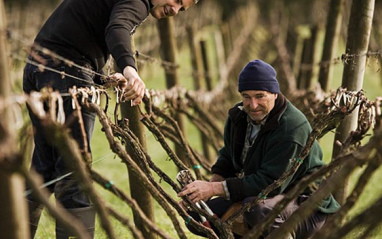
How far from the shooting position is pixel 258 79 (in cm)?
360

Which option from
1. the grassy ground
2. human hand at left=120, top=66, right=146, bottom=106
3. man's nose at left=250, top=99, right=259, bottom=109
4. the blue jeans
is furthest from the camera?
the grassy ground

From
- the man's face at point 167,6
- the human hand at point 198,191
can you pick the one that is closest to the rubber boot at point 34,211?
the human hand at point 198,191

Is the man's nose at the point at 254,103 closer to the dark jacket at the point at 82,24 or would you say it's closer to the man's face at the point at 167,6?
the man's face at the point at 167,6

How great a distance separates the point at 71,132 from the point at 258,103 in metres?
0.96

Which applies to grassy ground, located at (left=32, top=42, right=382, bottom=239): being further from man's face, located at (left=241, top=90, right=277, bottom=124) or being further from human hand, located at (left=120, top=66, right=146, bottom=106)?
man's face, located at (left=241, top=90, right=277, bottom=124)

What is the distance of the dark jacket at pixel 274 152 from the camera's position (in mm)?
3463

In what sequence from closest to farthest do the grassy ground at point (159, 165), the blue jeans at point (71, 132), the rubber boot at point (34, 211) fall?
the blue jeans at point (71, 132)
the rubber boot at point (34, 211)
the grassy ground at point (159, 165)

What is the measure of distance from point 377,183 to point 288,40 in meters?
9.20

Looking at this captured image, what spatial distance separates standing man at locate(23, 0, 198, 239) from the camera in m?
3.22

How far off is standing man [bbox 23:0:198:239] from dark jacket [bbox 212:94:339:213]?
0.69 metres

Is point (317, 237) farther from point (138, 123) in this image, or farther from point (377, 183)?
point (377, 183)

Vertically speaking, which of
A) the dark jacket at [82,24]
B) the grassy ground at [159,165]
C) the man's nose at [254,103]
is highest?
the dark jacket at [82,24]

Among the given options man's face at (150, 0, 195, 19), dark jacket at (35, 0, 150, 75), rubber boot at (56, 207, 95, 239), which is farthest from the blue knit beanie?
rubber boot at (56, 207, 95, 239)

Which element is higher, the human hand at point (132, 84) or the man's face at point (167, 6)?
the man's face at point (167, 6)
